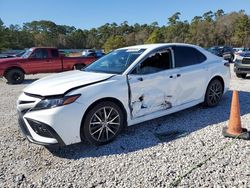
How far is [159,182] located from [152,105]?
5.77 feet

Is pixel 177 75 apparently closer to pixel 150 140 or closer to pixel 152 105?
pixel 152 105

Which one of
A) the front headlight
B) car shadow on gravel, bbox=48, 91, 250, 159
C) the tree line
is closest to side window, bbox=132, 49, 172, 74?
car shadow on gravel, bbox=48, 91, 250, 159

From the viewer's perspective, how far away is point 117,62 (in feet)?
16.3

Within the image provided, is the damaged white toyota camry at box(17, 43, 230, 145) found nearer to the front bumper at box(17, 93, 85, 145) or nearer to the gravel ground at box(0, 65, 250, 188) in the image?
the front bumper at box(17, 93, 85, 145)

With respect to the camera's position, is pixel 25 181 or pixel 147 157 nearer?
pixel 25 181

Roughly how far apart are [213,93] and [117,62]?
2.48 metres

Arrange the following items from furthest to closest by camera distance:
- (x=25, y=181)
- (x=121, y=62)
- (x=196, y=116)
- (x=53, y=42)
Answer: (x=53, y=42) → (x=196, y=116) → (x=121, y=62) → (x=25, y=181)

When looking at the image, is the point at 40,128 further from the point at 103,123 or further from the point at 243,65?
the point at 243,65

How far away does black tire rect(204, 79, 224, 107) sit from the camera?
590 cm

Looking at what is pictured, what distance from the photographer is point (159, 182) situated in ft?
10.2

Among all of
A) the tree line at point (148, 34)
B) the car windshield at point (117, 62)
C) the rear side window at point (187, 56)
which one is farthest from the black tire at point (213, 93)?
the tree line at point (148, 34)

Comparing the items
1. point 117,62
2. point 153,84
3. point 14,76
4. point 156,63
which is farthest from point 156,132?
point 14,76

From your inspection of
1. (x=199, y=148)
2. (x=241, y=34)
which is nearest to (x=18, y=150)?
(x=199, y=148)

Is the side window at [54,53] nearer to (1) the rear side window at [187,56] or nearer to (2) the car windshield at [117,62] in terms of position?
(2) the car windshield at [117,62]
